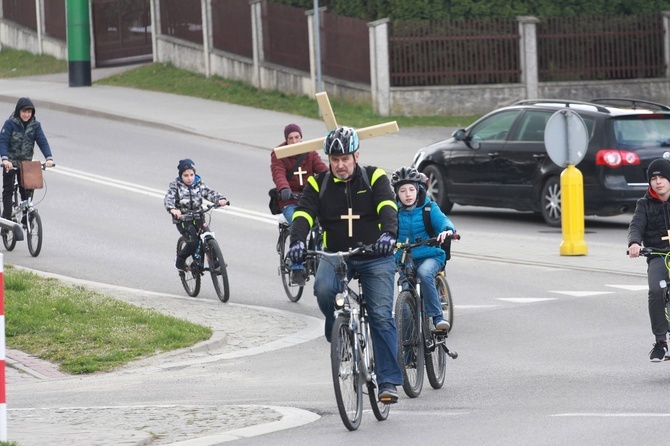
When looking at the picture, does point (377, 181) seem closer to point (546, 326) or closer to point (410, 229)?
point (410, 229)

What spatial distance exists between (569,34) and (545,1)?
3.22ft

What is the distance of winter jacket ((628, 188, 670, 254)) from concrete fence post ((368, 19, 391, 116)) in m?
20.5

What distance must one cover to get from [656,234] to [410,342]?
2081 mm

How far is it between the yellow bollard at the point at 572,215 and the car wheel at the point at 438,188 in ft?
13.7

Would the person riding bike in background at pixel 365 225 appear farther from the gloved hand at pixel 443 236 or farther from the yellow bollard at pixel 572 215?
the yellow bollard at pixel 572 215

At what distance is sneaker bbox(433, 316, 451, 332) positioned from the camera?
10.3 metres

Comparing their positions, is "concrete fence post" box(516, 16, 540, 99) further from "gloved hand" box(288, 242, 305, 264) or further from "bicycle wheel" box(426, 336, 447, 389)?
"gloved hand" box(288, 242, 305, 264)

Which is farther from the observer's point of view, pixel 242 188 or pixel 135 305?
pixel 242 188

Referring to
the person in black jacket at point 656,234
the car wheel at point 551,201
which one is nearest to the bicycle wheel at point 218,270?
the person in black jacket at point 656,234

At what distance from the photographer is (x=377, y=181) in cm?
901

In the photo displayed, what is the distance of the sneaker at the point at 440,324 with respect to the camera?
10.3 metres

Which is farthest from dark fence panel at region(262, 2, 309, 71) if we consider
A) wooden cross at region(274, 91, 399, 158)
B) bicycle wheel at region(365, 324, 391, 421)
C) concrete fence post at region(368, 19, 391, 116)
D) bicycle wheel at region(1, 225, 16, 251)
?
bicycle wheel at region(365, 324, 391, 421)

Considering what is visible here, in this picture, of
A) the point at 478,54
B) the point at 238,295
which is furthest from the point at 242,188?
the point at 478,54

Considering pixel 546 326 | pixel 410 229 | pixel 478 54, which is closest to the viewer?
pixel 410 229
